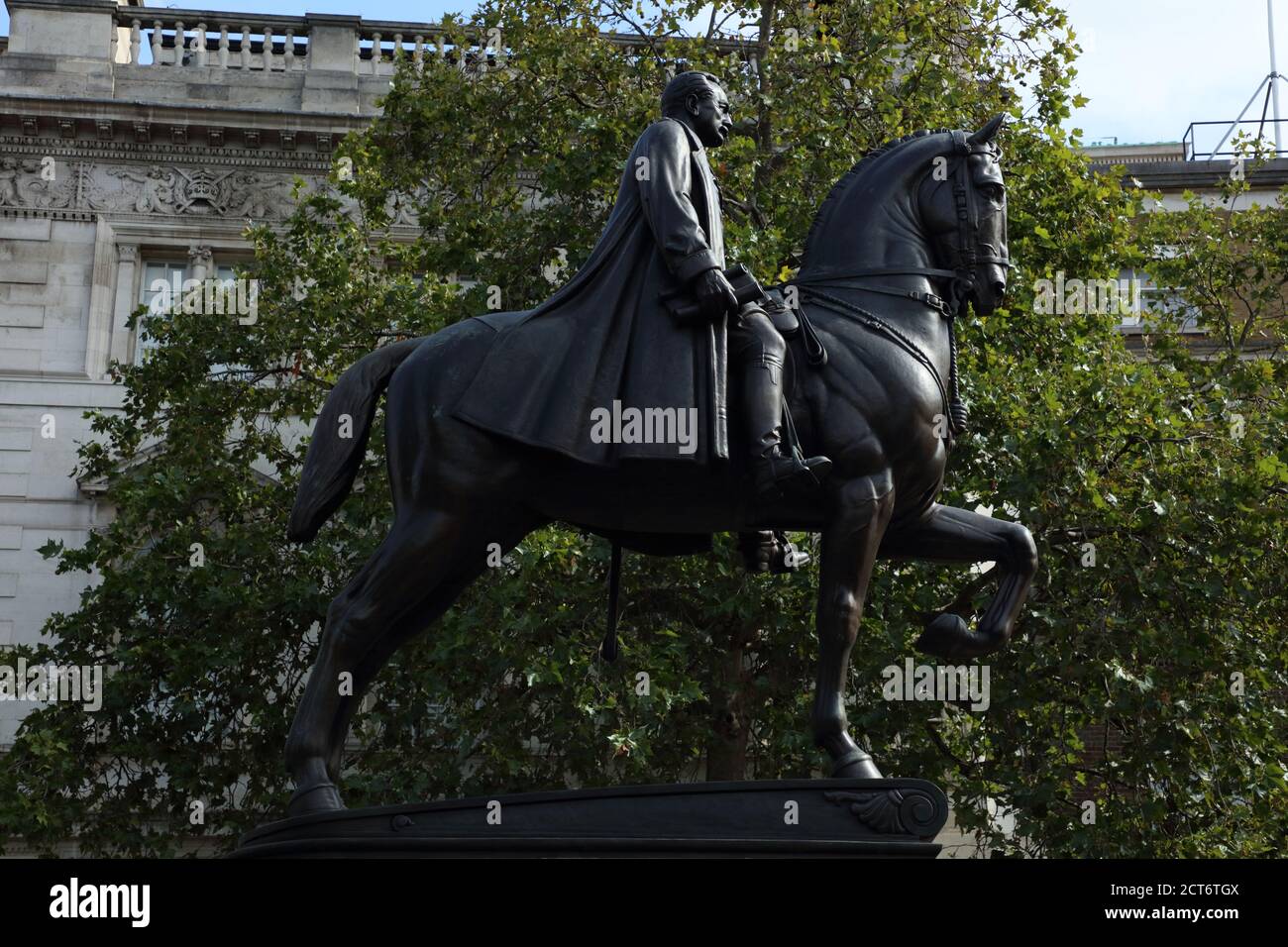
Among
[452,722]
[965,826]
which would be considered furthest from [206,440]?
[965,826]

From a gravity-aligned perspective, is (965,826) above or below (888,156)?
below

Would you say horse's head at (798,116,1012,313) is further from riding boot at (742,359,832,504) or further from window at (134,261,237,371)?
window at (134,261,237,371)

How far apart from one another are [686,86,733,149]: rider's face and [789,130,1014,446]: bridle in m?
0.85

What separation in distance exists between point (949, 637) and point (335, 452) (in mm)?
2860

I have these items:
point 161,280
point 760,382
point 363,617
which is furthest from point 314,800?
point 161,280

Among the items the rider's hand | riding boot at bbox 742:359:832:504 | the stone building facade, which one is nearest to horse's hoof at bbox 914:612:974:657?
riding boot at bbox 742:359:832:504

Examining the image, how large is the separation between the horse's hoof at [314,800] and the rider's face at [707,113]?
11.6ft

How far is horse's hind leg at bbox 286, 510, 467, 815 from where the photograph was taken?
7.37 metres

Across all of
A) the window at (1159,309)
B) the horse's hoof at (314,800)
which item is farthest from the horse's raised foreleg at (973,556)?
the window at (1159,309)

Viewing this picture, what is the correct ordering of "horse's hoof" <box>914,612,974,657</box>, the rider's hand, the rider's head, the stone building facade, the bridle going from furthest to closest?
the stone building facade, the rider's head, the bridle, "horse's hoof" <box>914,612,974,657</box>, the rider's hand

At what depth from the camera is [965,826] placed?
1691 cm

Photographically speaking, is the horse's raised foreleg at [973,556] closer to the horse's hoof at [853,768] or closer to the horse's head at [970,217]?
the horse's hoof at [853,768]
